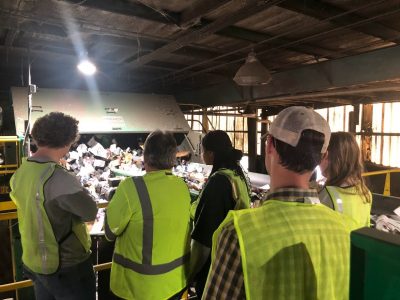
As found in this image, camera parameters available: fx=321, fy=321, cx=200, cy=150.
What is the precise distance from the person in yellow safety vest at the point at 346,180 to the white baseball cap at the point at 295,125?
0.85 meters

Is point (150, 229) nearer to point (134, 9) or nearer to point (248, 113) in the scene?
point (134, 9)

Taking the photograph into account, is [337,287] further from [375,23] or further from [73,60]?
[73,60]

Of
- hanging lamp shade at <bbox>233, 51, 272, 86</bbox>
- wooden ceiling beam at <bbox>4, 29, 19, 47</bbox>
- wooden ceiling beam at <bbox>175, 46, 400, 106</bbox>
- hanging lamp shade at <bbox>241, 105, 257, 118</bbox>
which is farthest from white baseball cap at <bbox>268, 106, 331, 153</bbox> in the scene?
hanging lamp shade at <bbox>241, 105, 257, 118</bbox>

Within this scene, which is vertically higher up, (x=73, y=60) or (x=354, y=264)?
(x=73, y=60)

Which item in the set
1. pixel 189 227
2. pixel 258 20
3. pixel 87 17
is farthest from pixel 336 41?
pixel 189 227

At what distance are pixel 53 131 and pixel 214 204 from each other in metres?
0.96

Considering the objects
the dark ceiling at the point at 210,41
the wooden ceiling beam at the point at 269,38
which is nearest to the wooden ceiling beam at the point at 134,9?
the dark ceiling at the point at 210,41

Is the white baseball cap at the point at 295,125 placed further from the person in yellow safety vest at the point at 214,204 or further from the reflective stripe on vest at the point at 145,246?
the person in yellow safety vest at the point at 214,204

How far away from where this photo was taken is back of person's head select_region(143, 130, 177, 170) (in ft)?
5.73

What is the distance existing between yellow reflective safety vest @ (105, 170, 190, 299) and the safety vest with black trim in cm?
24

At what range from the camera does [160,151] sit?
5.79ft

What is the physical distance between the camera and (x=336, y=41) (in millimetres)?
3674

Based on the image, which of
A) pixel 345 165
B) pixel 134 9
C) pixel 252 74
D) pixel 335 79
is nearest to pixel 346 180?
pixel 345 165

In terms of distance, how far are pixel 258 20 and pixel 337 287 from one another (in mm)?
2741
